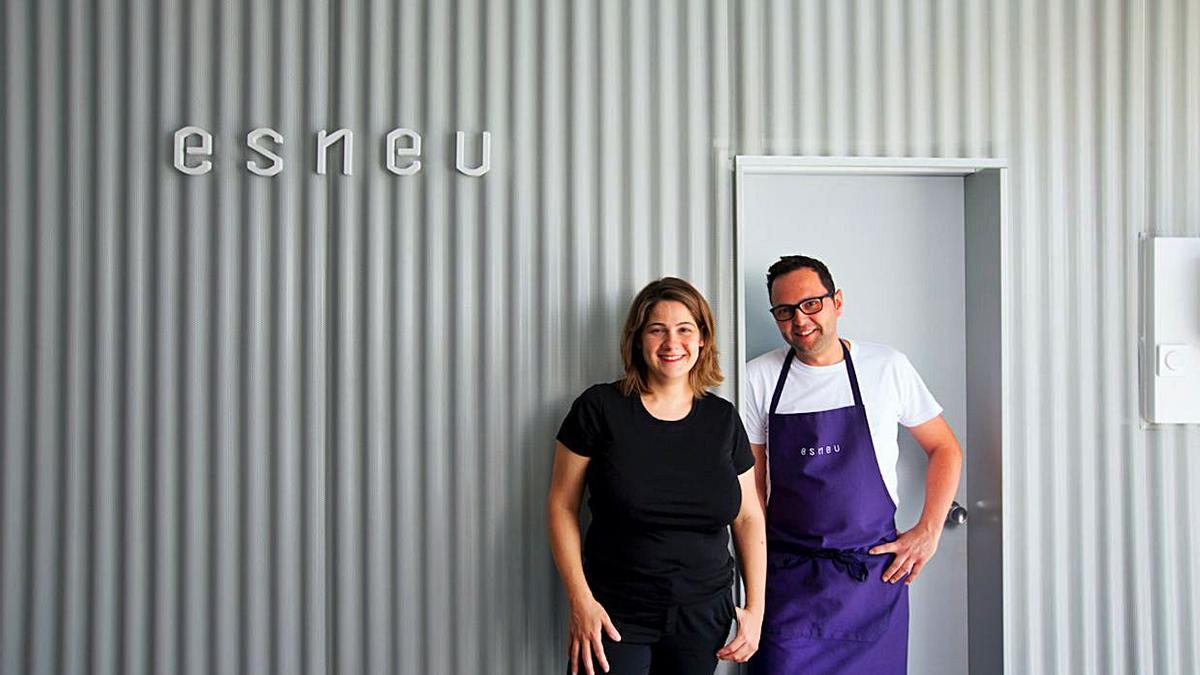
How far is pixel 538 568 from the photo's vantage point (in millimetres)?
2715

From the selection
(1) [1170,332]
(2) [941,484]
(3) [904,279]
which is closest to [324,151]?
(3) [904,279]

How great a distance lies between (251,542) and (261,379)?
0.42m

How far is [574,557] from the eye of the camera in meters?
2.52

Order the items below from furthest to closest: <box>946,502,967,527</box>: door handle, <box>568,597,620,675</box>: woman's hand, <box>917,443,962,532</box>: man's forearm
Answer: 1. <box>946,502,967,527</box>: door handle
2. <box>917,443,962,532</box>: man's forearm
3. <box>568,597,620,675</box>: woman's hand

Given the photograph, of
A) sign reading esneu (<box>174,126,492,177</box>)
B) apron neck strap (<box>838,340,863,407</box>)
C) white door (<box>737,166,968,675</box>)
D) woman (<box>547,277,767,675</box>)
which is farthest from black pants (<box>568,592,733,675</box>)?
sign reading esneu (<box>174,126,492,177</box>)

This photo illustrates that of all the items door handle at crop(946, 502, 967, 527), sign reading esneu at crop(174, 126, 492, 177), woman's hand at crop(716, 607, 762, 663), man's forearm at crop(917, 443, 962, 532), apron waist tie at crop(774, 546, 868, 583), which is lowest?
woman's hand at crop(716, 607, 762, 663)

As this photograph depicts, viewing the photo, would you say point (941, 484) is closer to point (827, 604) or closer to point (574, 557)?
point (827, 604)

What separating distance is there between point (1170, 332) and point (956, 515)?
A: 780 millimetres

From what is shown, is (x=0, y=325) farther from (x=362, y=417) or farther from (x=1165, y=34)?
(x=1165, y=34)

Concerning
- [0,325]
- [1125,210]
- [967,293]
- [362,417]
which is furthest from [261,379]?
[1125,210]

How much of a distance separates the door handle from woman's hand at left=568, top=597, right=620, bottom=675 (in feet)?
3.64

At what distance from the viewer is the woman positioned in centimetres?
244

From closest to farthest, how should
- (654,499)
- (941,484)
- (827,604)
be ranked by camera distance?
1. (654,499)
2. (827,604)
3. (941,484)

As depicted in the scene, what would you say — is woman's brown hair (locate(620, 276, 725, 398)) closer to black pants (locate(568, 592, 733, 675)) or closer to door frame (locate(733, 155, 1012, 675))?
door frame (locate(733, 155, 1012, 675))
